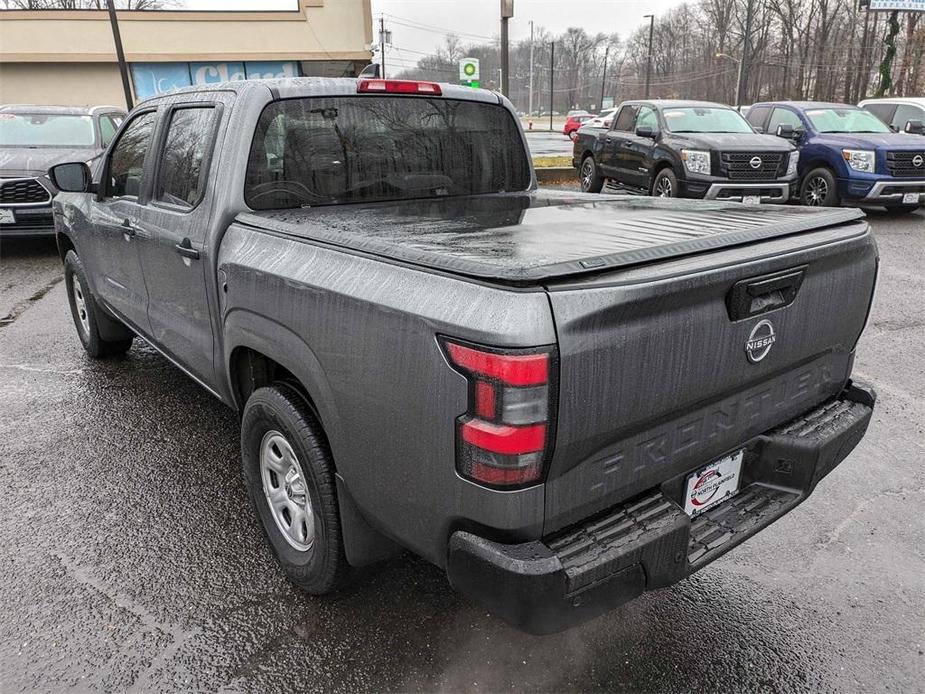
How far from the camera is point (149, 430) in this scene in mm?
4250

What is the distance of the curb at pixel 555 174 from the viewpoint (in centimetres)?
1553

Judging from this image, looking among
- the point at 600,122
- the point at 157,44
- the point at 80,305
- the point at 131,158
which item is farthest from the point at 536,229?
the point at 157,44

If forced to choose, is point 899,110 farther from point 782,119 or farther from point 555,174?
point 555,174

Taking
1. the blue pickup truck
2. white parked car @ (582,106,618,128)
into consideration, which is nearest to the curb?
white parked car @ (582,106,618,128)

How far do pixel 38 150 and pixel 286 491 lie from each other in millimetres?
9170

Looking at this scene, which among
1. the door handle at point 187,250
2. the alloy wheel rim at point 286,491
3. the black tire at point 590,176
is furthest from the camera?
the black tire at point 590,176

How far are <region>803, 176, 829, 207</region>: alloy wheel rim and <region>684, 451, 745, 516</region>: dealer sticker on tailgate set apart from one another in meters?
10.4

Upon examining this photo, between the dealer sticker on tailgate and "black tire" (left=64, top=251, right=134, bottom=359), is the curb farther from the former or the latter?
the dealer sticker on tailgate

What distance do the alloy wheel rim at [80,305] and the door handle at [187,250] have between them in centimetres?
267

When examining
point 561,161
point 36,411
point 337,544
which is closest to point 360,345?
point 337,544

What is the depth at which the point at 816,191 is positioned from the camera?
37.5 ft

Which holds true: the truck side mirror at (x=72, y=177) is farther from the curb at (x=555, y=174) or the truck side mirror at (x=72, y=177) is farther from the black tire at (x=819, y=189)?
the curb at (x=555, y=174)

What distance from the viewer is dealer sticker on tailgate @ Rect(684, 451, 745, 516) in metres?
2.23

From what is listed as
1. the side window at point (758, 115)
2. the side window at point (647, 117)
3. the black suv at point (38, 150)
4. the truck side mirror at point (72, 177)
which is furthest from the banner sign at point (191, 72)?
the truck side mirror at point (72, 177)
